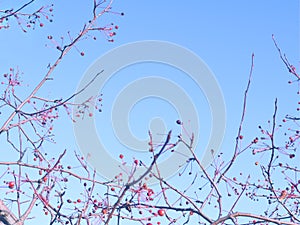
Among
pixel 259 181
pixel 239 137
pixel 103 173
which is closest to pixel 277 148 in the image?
pixel 239 137

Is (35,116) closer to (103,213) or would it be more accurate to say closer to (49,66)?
(49,66)

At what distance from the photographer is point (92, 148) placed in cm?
381

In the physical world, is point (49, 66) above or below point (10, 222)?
above

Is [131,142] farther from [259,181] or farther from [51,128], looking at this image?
[259,181]

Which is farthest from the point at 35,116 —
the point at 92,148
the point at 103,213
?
the point at 103,213

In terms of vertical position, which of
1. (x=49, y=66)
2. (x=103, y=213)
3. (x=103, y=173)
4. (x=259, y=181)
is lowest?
(x=103, y=213)

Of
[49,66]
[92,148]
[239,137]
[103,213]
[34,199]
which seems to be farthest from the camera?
[49,66]

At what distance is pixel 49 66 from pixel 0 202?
1436mm

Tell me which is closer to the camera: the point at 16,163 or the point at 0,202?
the point at 0,202

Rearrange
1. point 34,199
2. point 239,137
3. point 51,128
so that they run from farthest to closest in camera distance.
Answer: point 51,128, point 34,199, point 239,137

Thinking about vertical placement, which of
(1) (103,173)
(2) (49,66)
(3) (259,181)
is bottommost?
(1) (103,173)

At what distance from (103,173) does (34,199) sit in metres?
0.63

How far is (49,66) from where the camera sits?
4141 millimetres

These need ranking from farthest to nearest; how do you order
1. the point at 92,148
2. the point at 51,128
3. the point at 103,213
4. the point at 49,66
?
1. the point at 51,128
2. the point at 49,66
3. the point at 92,148
4. the point at 103,213
